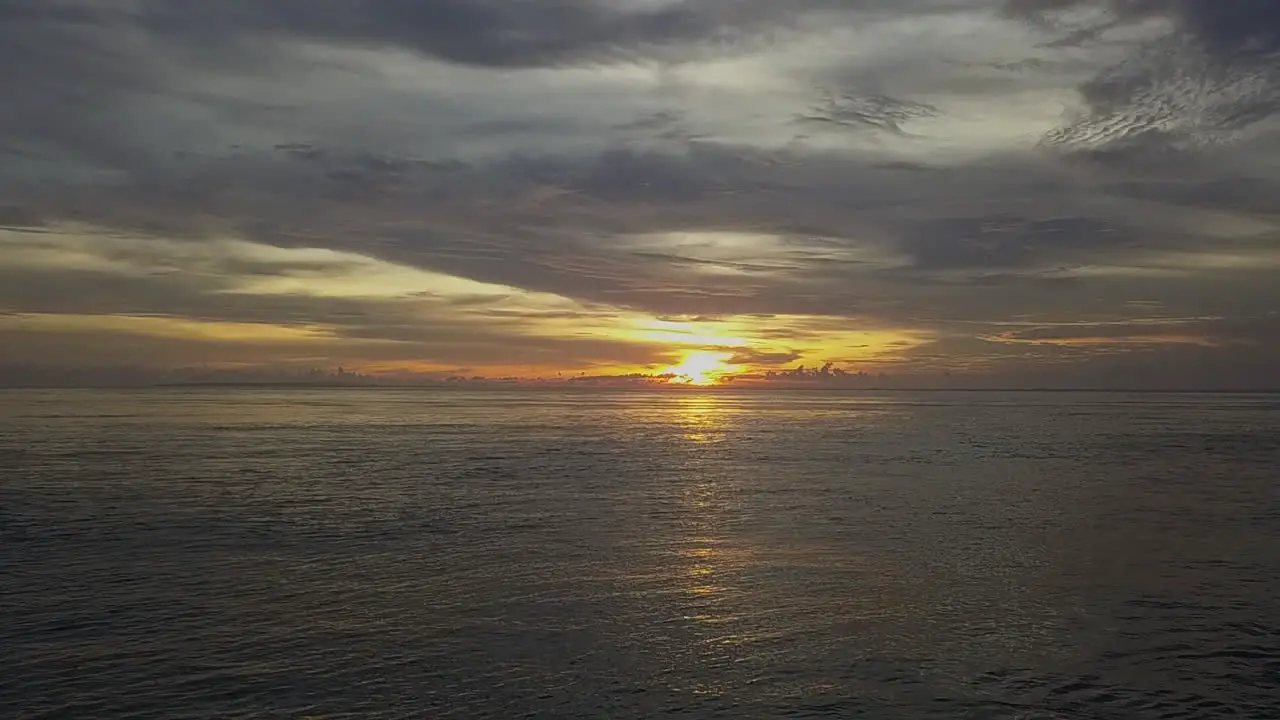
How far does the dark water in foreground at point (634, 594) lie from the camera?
13625 millimetres

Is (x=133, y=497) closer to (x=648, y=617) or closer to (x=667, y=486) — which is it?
(x=667, y=486)

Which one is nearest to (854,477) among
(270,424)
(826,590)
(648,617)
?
(826,590)

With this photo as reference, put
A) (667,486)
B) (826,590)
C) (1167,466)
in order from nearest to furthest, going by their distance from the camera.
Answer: (826,590)
(667,486)
(1167,466)

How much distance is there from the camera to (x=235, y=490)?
35.7 m

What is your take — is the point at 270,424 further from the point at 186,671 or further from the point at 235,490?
the point at 186,671

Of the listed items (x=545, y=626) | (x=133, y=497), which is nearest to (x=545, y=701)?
(x=545, y=626)

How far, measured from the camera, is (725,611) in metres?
18.1

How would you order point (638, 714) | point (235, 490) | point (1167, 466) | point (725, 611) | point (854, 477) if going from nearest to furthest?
point (638, 714) < point (725, 611) < point (235, 490) < point (854, 477) < point (1167, 466)

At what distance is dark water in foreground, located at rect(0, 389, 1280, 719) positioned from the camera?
13.6 metres

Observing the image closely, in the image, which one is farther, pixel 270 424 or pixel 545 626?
pixel 270 424

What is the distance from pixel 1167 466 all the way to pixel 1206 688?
37977mm

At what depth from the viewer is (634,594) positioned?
770 inches

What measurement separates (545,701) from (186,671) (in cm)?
555

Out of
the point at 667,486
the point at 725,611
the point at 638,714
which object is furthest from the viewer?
the point at 667,486
